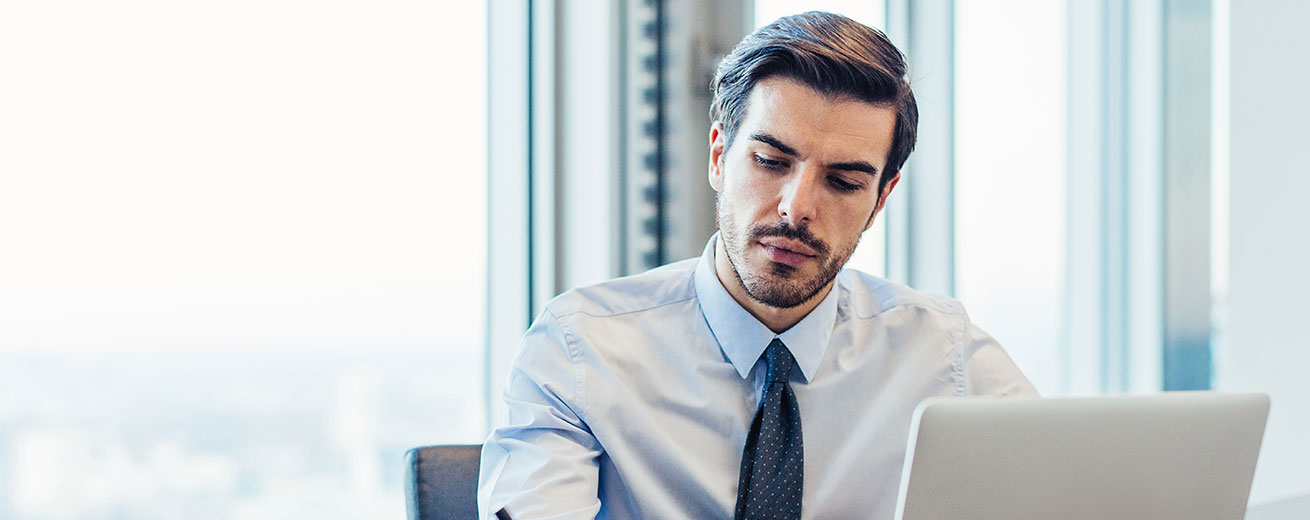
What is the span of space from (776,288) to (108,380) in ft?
3.26

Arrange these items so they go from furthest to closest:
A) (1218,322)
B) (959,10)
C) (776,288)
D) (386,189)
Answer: (1218,322) < (959,10) < (386,189) < (776,288)

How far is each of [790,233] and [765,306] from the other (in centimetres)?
12

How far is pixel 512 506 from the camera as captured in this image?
118 centimetres

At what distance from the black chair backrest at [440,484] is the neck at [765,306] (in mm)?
412

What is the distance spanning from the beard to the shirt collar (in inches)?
1.3

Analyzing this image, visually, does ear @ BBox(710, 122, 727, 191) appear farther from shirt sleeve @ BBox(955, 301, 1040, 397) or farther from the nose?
shirt sleeve @ BBox(955, 301, 1040, 397)

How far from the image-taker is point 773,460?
1293 mm

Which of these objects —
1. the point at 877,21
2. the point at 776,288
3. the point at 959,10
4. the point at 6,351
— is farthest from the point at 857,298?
the point at 959,10

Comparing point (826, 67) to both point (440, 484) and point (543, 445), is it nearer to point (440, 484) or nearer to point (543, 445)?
point (543, 445)

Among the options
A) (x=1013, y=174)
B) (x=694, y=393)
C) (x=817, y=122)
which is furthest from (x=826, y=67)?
(x=1013, y=174)

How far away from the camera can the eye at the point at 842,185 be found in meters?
1.34

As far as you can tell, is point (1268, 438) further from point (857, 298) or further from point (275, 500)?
point (275, 500)

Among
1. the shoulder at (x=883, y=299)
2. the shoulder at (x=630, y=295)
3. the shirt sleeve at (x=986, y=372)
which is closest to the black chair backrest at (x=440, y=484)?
the shoulder at (x=630, y=295)

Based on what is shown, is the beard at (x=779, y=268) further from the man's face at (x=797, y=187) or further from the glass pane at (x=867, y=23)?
A: the glass pane at (x=867, y=23)
